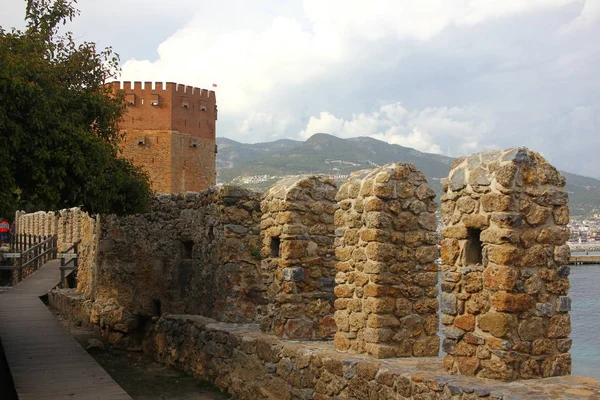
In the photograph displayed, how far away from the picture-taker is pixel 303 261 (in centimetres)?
844

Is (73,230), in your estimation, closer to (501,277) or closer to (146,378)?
(146,378)

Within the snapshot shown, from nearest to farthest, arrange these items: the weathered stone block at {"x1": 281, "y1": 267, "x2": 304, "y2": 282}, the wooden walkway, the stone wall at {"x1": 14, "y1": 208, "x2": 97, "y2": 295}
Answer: the weathered stone block at {"x1": 281, "y1": 267, "x2": 304, "y2": 282} < the wooden walkway < the stone wall at {"x1": 14, "y1": 208, "x2": 97, "y2": 295}

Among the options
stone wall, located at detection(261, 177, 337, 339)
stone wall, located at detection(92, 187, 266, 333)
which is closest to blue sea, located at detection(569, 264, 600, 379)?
stone wall, located at detection(92, 187, 266, 333)

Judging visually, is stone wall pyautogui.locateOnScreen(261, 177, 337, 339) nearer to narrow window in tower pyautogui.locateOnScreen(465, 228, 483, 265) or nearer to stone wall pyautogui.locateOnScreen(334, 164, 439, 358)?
stone wall pyautogui.locateOnScreen(334, 164, 439, 358)

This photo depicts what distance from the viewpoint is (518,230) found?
538cm

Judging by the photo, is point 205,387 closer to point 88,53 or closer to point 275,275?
point 275,275

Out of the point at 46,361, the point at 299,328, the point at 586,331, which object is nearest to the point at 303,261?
the point at 299,328

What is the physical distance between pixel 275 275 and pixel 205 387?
6.99 feet

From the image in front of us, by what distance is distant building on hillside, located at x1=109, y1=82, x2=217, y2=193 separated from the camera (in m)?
39.2

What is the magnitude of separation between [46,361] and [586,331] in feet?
59.5

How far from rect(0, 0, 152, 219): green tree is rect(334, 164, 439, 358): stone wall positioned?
183 inches

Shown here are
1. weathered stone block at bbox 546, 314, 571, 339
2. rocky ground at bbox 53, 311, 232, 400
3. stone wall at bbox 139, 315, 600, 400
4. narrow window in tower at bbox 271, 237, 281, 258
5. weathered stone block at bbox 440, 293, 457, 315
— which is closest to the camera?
stone wall at bbox 139, 315, 600, 400

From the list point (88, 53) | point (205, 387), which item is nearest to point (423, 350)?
point (205, 387)

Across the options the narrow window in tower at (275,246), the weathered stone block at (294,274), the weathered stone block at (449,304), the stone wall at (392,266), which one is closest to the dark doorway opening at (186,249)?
the narrow window in tower at (275,246)
